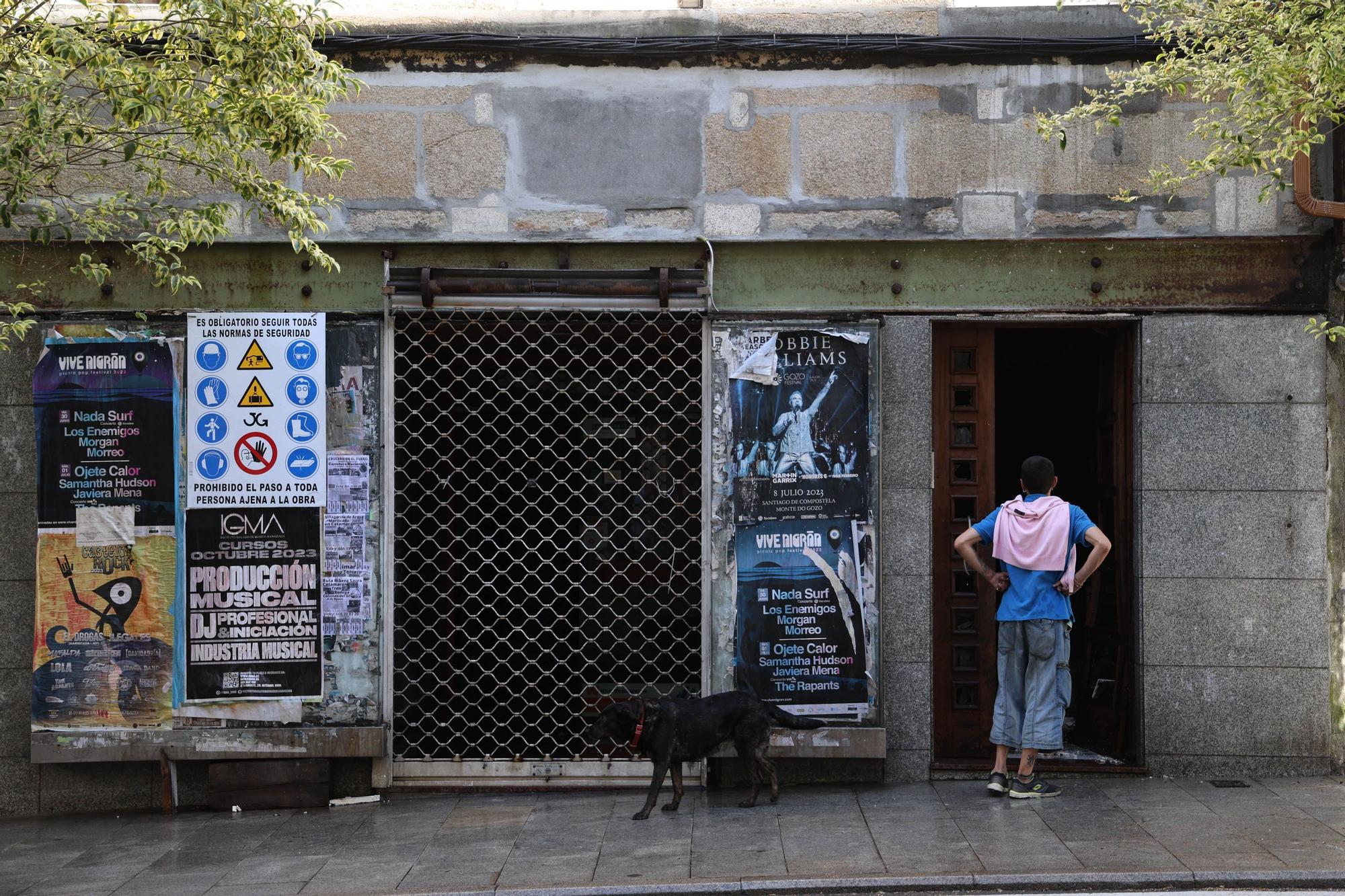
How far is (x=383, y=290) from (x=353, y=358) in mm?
462

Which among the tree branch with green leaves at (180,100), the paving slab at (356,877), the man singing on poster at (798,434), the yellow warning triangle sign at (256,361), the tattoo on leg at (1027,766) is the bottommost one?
the paving slab at (356,877)

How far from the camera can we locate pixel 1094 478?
9250 millimetres

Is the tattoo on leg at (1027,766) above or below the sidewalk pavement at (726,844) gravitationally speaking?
above

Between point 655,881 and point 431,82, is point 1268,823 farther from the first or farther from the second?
point 431,82

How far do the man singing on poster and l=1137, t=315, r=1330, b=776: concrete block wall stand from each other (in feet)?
6.63

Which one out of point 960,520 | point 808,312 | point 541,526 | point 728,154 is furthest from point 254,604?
point 960,520

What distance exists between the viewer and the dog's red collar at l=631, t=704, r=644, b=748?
7109 mm

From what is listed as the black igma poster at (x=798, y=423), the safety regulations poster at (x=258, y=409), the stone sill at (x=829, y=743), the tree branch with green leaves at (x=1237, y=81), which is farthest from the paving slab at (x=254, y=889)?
the tree branch with green leaves at (x=1237, y=81)

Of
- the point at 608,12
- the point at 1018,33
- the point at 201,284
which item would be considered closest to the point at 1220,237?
the point at 1018,33

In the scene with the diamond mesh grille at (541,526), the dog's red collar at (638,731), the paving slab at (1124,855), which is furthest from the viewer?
the diamond mesh grille at (541,526)

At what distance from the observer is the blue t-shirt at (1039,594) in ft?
24.0

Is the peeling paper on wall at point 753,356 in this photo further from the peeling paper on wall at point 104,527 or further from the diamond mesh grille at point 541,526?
the peeling paper on wall at point 104,527

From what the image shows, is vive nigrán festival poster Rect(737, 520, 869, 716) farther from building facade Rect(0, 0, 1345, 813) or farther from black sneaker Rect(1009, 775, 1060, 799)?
black sneaker Rect(1009, 775, 1060, 799)

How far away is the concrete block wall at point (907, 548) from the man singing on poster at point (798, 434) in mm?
435
